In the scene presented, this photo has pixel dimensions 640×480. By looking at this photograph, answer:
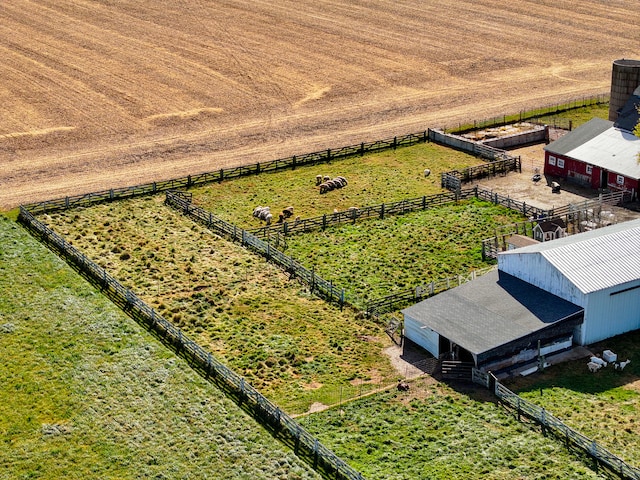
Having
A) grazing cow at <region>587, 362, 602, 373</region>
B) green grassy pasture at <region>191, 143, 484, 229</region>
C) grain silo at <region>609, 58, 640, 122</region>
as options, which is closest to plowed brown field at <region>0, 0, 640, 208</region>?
green grassy pasture at <region>191, 143, 484, 229</region>

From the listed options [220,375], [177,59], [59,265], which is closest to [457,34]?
[177,59]

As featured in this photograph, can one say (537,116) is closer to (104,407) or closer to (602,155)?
(602,155)

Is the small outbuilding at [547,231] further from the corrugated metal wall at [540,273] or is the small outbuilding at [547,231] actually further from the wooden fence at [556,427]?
the wooden fence at [556,427]

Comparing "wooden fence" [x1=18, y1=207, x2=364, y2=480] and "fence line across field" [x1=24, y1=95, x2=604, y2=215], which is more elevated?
"fence line across field" [x1=24, y1=95, x2=604, y2=215]

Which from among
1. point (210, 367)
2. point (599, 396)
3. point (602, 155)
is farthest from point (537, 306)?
point (602, 155)

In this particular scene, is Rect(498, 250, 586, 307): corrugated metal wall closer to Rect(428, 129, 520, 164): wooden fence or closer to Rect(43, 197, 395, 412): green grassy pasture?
Rect(43, 197, 395, 412): green grassy pasture

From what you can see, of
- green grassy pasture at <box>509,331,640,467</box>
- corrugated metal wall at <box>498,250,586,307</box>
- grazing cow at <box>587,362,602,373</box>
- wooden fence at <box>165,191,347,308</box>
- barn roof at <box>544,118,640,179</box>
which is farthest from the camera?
barn roof at <box>544,118,640,179</box>
